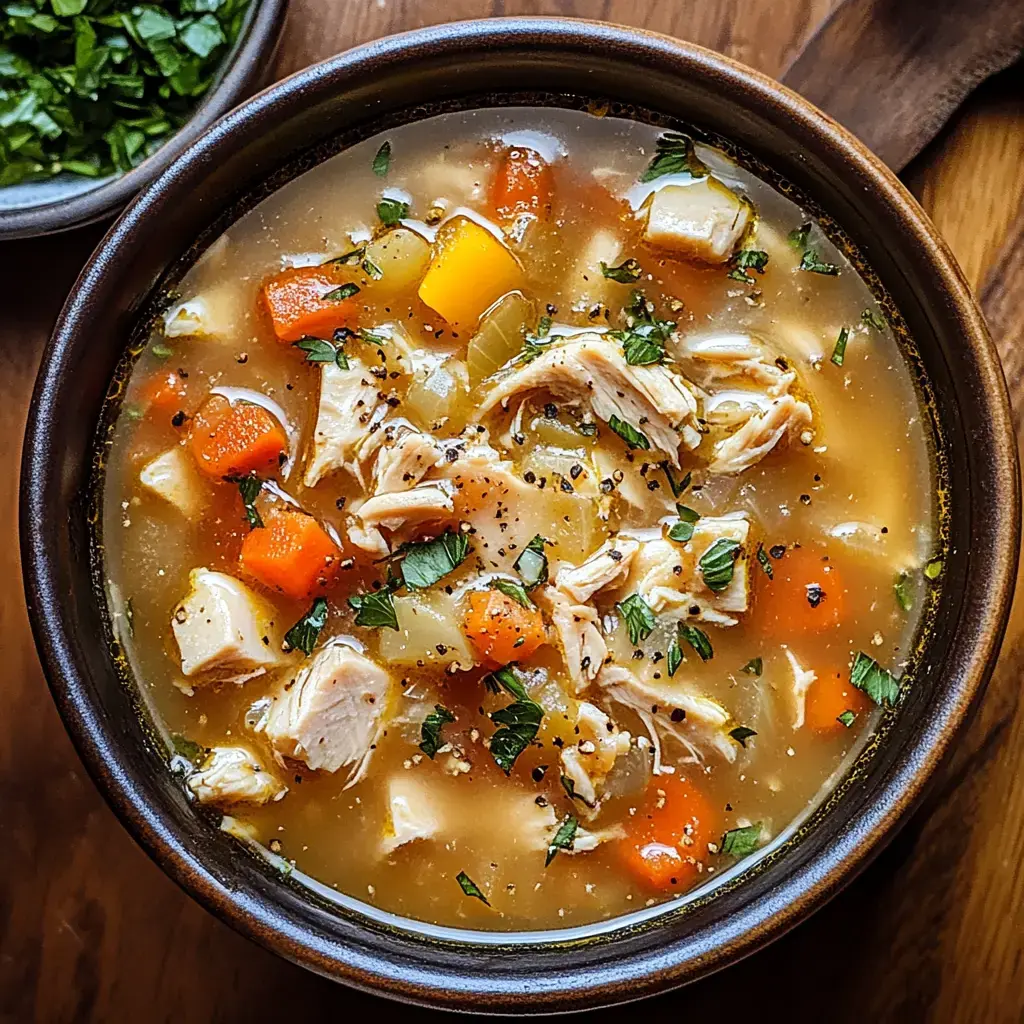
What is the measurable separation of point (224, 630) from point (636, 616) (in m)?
0.74

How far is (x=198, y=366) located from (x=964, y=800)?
175 cm

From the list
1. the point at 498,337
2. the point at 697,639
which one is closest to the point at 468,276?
the point at 498,337

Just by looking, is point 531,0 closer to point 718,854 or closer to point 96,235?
point 96,235

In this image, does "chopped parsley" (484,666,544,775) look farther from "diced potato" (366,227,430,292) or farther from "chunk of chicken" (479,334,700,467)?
"diced potato" (366,227,430,292)

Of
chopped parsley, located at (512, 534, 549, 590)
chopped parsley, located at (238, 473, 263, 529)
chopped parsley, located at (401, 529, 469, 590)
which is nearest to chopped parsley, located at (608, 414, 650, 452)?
chopped parsley, located at (512, 534, 549, 590)

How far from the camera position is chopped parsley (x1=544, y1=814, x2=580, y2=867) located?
7.55 ft

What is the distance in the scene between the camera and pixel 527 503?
91.1 inches

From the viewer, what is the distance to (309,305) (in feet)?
7.64

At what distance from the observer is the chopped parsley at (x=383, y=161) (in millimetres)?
2398

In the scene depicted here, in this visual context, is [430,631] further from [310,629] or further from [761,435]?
[761,435]

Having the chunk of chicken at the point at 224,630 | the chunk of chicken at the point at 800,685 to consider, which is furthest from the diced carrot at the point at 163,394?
the chunk of chicken at the point at 800,685

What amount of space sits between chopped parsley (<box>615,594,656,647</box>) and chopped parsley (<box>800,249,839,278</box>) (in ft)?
2.26

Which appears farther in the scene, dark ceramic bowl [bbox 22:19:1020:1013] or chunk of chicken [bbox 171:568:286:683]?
chunk of chicken [bbox 171:568:286:683]

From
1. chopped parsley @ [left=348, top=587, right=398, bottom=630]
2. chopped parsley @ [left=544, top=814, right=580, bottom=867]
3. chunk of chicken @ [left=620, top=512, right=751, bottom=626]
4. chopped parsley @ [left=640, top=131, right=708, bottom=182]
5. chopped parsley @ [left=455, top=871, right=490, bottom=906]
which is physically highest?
chopped parsley @ [left=640, top=131, right=708, bottom=182]
